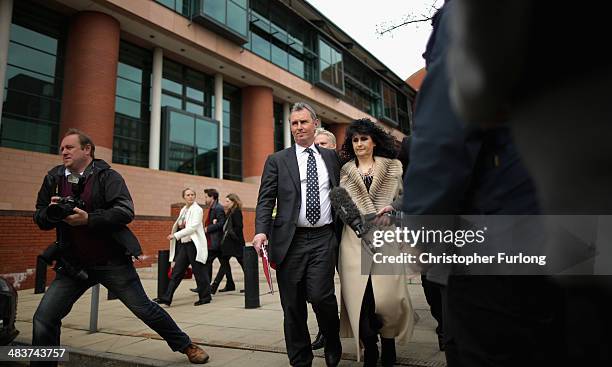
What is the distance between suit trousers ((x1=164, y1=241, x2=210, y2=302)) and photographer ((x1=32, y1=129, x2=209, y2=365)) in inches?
136

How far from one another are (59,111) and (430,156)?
738 inches

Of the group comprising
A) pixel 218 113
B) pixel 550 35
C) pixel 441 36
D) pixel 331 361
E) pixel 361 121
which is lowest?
pixel 331 361

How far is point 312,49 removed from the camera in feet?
88.8

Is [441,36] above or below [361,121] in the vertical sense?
below

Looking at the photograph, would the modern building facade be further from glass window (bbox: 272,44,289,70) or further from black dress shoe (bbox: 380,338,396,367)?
black dress shoe (bbox: 380,338,396,367)

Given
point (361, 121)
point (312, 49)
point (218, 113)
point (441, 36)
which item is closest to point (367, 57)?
point (312, 49)

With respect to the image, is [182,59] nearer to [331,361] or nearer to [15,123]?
[15,123]

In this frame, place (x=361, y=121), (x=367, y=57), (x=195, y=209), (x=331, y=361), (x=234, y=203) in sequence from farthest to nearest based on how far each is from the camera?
(x=367, y=57) < (x=234, y=203) < (x=195, y=209) < (x=361, y=121) < (x=331, y=361)

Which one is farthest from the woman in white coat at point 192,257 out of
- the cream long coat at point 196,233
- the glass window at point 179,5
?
the glass window at point 179,5

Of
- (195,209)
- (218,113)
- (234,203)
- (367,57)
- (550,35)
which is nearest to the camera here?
(550,35)

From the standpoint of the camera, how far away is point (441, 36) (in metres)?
1.24

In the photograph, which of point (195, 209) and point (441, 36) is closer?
point (441, 36)

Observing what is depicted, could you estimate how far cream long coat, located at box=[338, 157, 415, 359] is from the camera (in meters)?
2.91

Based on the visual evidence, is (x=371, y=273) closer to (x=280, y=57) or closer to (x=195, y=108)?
(x=195, y=108)
